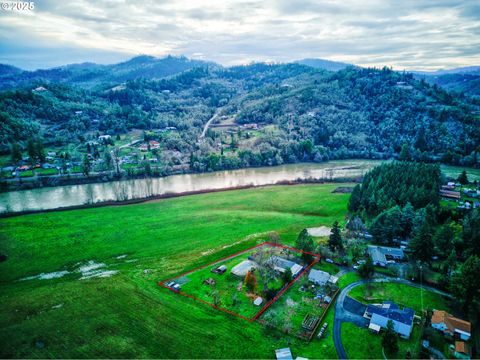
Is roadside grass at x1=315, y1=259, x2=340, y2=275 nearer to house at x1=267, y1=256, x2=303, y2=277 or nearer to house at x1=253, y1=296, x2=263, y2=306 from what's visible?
house at x1=267, y1=256, x2=303, y2=277

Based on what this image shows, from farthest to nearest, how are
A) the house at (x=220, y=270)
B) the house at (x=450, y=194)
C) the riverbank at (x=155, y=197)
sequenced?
1. the house at (x=450, y=194)
2. the riverbank at (x=155, y=197)
3. the house at (x=220, y=270)

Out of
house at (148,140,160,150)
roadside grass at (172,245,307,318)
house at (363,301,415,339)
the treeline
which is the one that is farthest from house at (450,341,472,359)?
house at (148,140,160,150)

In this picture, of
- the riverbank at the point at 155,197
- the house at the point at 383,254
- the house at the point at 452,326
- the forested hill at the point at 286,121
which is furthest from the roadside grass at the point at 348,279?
the forested hill at the point at 286,121

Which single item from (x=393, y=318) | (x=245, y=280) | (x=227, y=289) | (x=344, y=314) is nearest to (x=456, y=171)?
(x=393, y=318)

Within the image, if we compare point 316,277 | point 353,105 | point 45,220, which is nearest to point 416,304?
point 316,277

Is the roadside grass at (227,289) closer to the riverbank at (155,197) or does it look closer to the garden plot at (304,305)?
the garden plot at (304,305)

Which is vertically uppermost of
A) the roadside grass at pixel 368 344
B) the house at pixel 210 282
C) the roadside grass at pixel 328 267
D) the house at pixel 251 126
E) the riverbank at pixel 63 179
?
the house at pixel 251 126

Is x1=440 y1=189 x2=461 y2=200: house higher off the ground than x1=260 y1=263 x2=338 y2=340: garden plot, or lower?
higher
